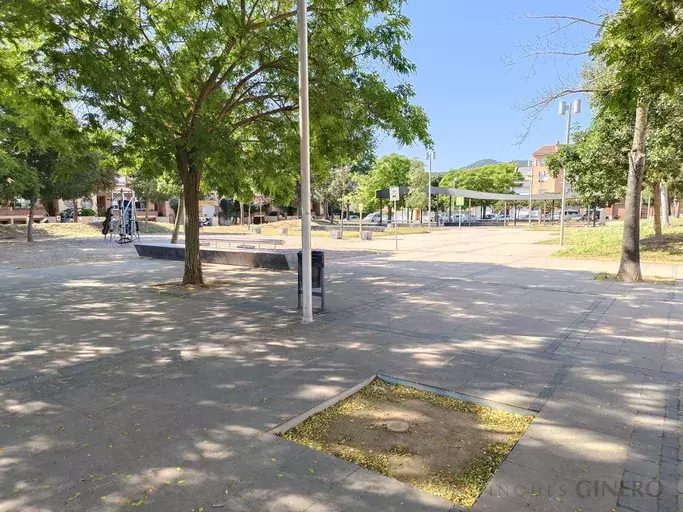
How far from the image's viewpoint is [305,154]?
668 centimetres

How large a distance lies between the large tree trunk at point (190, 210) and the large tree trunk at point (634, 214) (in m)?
10.1

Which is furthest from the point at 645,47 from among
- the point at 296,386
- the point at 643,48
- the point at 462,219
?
the point at 462,219

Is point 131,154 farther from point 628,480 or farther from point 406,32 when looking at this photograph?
point 628,480

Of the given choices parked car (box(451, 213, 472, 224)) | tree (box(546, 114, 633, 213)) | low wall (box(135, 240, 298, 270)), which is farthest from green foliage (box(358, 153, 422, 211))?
low wall (box(135, 240, 298, 270))

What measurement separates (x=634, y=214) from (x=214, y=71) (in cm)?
1018

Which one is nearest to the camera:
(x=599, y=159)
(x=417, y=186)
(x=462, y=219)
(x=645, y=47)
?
(x=645, y=47)

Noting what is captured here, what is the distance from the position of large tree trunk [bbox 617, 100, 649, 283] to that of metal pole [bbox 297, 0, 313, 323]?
8.22 metres

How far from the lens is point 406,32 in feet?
27.9

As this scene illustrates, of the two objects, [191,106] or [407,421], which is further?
[191,106]

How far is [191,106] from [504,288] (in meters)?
7.69

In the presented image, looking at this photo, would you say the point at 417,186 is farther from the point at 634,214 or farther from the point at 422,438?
the point at 422,438

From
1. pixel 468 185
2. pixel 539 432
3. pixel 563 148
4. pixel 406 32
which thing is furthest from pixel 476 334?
pixel 468 185

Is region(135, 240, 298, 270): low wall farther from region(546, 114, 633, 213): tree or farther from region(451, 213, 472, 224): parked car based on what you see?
region(451, 213, 472, 224): parked car

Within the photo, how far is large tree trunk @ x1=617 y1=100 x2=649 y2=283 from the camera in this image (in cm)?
1051
